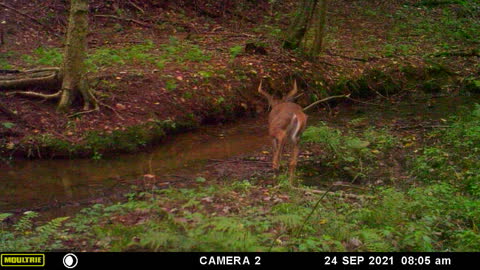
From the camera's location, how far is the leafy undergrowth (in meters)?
5.72

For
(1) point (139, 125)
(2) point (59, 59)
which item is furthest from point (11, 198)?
(2) point (59, 59)

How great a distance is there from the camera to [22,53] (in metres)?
13.7

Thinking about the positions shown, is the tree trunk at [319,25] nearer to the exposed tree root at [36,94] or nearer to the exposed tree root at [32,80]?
the exposed tree root at [32,80]

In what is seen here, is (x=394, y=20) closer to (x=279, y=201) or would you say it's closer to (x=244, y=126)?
(x=244, y=126)

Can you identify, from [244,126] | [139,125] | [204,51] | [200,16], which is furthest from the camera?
[200,16]

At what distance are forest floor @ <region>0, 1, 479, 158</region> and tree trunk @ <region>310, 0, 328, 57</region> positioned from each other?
40 cm

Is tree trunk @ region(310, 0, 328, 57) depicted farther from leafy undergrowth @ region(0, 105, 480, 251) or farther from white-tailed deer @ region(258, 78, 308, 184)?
leafy undergrowth @ region(0, 105, 480, 251)

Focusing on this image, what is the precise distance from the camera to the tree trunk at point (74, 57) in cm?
1063

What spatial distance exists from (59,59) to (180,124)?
145 inches

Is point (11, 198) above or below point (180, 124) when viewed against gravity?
below

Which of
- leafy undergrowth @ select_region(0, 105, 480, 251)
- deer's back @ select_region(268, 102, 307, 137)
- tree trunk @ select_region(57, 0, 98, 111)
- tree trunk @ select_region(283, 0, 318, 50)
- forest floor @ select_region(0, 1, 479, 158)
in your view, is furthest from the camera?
tree trunk @ select_region(283, 0, 318, 50)
